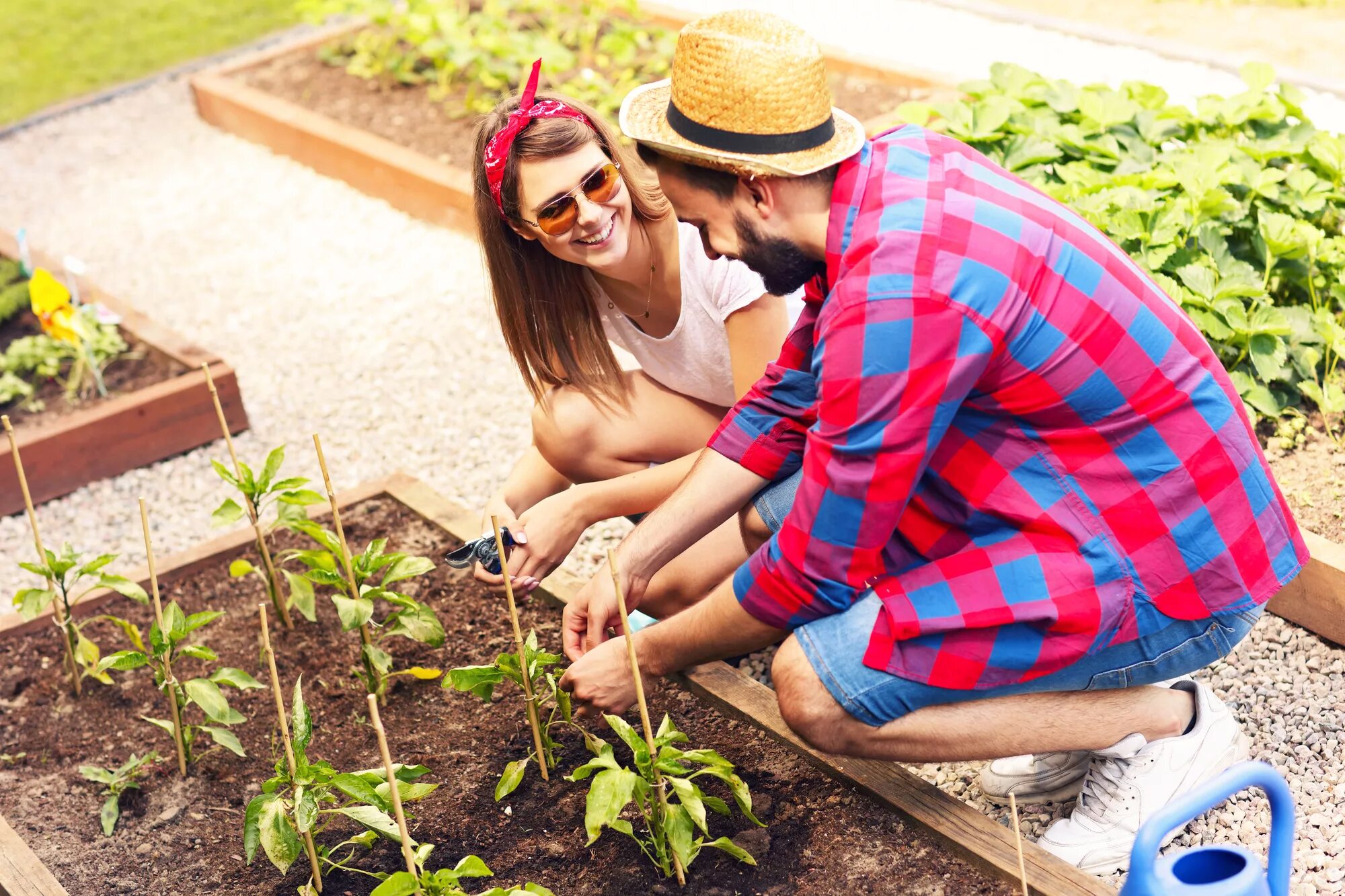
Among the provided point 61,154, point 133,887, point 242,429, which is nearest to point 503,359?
point 242,429

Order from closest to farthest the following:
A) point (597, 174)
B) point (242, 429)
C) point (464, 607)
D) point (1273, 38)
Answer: point (597, 174) → point (464, 607) → point (242, 429) → point (1273, 38)

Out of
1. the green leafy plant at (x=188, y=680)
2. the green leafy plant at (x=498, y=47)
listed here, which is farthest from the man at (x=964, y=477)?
A: the green leafy plant at (x=498, y=47)

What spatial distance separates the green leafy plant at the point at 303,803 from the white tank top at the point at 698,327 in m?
0.99

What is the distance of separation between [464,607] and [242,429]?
4.78ft

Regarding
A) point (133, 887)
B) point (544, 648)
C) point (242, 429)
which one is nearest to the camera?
point (133, 887)

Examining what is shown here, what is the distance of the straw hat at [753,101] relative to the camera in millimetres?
1692

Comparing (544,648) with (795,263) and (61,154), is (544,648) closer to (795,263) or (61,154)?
(795,263)

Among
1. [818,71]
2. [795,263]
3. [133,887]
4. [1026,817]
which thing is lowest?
[1026,817]

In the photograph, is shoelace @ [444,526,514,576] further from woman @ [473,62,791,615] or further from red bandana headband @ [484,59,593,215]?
red bandana headband @ [484,59,593,215]

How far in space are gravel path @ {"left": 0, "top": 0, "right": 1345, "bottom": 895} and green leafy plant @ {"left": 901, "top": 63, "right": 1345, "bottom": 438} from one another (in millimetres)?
691

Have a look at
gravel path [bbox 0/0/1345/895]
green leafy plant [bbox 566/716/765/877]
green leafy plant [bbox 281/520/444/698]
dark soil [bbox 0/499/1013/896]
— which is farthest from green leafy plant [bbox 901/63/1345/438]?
green leafy plant [bbox 281/520/444/698]

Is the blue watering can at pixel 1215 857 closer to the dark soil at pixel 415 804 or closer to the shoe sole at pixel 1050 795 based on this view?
the dark soil at pixel 415 804

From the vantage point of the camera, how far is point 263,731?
95.4 inches

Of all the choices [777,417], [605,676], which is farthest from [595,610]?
[777,417]
